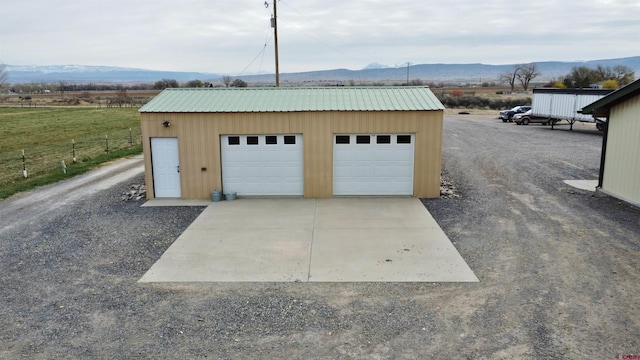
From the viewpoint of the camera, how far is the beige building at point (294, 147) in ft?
48.8

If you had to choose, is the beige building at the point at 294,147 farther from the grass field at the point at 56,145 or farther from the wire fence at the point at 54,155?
the wire fence at the point at 54,155

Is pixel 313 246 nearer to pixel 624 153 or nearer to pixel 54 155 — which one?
pixel 624 153

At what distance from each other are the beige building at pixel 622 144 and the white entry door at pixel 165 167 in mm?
12531

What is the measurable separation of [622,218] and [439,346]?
8.35 m

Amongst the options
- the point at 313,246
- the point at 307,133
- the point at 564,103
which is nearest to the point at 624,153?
the point at 307,133

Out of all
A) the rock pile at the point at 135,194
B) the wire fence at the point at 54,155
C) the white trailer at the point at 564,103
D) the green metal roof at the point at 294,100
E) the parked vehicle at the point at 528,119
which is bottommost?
the wire fence at the point at 54,155

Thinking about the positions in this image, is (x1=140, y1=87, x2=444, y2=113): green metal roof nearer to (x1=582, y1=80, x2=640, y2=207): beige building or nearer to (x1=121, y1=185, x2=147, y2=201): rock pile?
(x1=121, y1=185, x2=147, y2=201): rock pile

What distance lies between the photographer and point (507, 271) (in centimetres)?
912

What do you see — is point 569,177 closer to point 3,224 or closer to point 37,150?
point 3,224

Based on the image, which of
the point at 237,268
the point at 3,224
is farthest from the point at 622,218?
the point at 3,224

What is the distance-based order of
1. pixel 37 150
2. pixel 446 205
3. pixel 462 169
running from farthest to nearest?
pixel 37 150, pixel 462 169, pixel 446 205

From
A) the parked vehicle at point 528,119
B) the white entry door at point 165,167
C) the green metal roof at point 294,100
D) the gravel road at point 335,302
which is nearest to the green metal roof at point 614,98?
the gravel road at point 335,302

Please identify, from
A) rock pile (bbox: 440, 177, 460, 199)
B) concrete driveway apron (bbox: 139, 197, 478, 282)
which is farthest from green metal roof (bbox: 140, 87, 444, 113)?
concrete driveway apron (bbox: 139, 197, 478, 282)

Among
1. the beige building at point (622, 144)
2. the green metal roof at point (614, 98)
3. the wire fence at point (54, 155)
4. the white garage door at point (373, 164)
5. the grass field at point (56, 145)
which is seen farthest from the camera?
the wire fence at point (54, 155)
